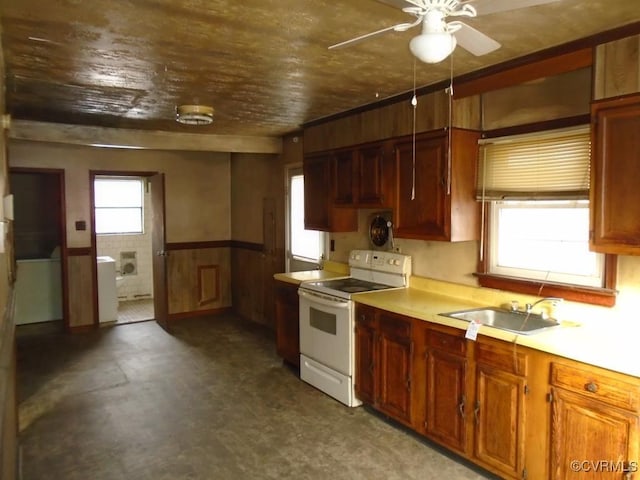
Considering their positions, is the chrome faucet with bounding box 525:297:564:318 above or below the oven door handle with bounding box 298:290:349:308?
above

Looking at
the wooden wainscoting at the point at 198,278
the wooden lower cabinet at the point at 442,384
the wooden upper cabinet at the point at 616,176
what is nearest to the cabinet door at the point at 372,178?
the wooden lower cabinet at the point at 442,384

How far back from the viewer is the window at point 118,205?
7707mm

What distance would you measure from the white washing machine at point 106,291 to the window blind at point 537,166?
4.94m

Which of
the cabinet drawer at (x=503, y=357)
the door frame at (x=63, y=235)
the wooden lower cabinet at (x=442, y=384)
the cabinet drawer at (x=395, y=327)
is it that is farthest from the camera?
the door frame at (x=63, y=235)

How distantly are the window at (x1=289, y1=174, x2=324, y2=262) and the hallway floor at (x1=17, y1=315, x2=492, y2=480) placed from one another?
1.12 metres

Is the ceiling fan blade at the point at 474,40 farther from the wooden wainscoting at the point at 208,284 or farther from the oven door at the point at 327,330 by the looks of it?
the wooden wainscoting at the point at 208,284

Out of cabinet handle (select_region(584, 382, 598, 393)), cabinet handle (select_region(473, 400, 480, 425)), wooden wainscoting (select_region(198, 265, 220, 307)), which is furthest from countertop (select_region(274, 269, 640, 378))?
wooden wainscoting (select_region(198, 265, 220, 307))

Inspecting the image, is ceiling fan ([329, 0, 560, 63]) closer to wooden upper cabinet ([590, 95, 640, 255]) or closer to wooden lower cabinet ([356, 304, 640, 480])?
wooden upper cabinet ([590, 95, 640, 255])

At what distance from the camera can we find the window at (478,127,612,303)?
8.91 ft

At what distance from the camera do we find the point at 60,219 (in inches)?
230

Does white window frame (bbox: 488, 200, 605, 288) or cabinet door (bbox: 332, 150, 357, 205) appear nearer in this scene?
white window frame (bbox: 488, 200, 605, 288)

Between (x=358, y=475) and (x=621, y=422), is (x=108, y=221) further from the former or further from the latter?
(x=621, y=422)

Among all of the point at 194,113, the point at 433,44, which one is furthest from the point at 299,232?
the point at 433,44

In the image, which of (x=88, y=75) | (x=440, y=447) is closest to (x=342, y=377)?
(x=440, y=447)
